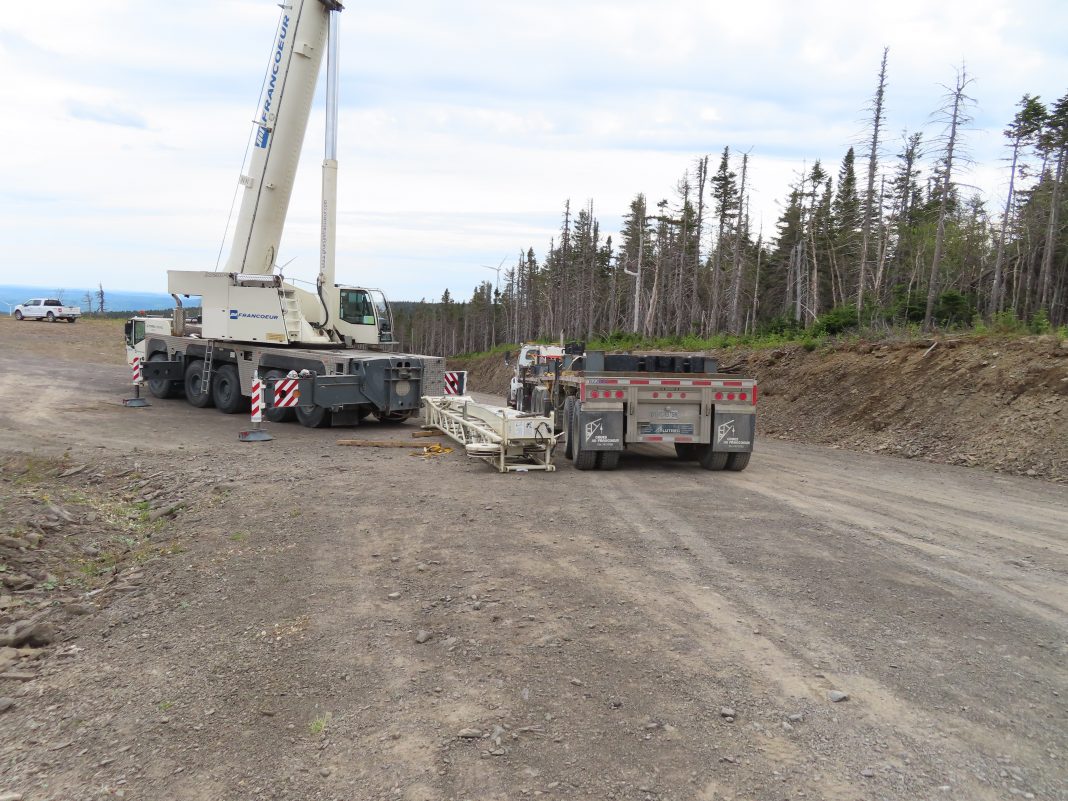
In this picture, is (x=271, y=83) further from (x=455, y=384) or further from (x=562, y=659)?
(x=562, y=659)

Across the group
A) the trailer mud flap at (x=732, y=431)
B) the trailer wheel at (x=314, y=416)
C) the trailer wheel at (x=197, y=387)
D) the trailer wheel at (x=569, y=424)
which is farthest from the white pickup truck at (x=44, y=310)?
the trailer mud flap at (x=732, y=431)

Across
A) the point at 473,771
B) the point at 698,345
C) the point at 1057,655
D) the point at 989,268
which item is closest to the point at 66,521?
the point at 473,771

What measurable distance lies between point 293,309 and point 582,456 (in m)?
8.80

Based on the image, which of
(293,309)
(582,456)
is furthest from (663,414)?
(293,309)

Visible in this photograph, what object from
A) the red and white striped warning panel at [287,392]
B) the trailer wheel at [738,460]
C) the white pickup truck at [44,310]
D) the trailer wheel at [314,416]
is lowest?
the trailer wheel at [314,416]

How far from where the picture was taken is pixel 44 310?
150 feet

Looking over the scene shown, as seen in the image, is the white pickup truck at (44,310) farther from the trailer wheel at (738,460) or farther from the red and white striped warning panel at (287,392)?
the trailer wheel at (738,460)

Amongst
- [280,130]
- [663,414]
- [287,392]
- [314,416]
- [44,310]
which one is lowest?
[314,416]

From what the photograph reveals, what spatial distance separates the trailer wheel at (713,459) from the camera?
11164 millimetres

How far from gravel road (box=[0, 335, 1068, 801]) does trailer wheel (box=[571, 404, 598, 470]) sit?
2.49 meters

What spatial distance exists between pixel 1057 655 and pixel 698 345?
27887mm

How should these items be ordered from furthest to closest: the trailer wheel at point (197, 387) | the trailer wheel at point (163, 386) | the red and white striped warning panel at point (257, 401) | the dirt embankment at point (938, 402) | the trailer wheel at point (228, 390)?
the trailer wheel at point (163, 386), the trailer wheel at point (197, 387), the trailer wheel at point (228, 390), the red and white striped warning panel at point (257, 401), the dirt embankment at point (938, 402)

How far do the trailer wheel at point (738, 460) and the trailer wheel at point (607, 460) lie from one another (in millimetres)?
1801

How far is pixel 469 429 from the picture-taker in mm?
12578
